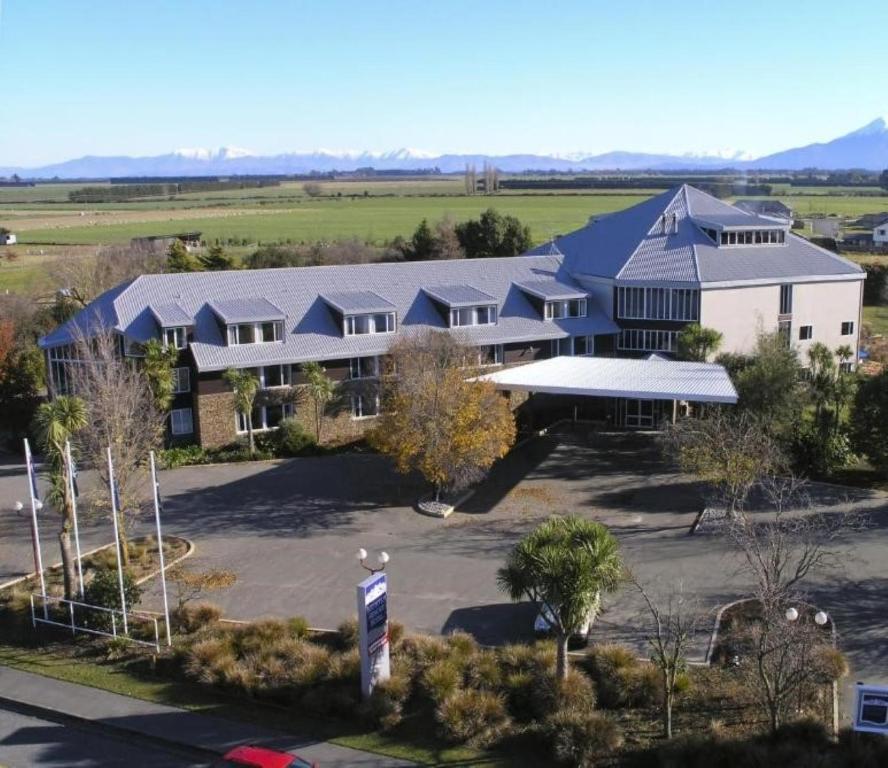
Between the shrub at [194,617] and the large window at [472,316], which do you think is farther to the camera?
the large window at [472,316]

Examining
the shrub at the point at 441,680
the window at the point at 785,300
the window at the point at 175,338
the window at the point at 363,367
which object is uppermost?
→ the window at the point at 175,338

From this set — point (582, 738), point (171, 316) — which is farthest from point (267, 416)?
point (582, 738)

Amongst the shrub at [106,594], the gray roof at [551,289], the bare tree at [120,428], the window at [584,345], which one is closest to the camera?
the shrub at [106,594]

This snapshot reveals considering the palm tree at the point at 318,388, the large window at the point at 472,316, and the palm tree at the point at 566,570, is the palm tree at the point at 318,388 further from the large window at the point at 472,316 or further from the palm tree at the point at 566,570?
the palm tree at the point at 566,570

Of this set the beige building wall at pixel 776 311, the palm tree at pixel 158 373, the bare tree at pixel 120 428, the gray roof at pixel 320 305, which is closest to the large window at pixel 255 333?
the gray roof at pixel 320 305

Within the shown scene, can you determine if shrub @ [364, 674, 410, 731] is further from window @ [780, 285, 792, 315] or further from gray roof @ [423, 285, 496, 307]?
window @ [780, 285, 792, 315]

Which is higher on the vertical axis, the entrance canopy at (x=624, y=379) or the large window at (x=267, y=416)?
the entrance canopy at (x=624, y=379)

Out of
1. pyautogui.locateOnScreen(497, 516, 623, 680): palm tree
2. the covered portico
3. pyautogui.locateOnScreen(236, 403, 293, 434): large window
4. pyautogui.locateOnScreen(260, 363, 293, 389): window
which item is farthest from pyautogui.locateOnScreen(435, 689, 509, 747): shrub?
pyautogui.locateOnScreen(260, 363, 293, 389): window
